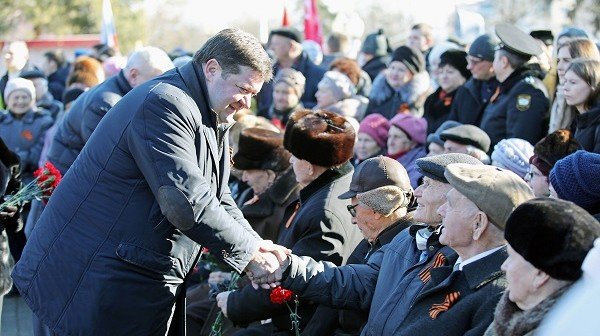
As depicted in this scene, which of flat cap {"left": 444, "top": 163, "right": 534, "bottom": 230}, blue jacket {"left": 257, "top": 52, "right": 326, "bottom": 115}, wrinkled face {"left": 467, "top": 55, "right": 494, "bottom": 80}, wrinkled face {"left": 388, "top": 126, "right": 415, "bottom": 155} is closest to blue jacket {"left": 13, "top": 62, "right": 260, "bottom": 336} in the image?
flat cap {"left": 444, "top": 163, "right": 534, "bottom": 230}

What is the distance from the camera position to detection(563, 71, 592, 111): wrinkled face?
6.28 m

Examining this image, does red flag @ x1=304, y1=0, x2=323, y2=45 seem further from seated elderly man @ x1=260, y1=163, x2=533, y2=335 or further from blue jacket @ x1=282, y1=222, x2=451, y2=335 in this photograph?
seated elderly man @ x1=260, y1=163, x2=533, y2=335

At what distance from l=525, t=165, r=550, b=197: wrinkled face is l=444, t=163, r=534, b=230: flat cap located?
124cm

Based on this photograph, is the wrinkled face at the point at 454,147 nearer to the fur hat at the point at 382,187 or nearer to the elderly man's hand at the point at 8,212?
the fur hat at the point at 382,187

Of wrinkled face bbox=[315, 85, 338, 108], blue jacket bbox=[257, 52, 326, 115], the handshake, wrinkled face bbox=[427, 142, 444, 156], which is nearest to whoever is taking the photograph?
the handshake

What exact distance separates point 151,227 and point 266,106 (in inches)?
274

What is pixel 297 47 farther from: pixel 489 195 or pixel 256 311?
pixel 489 195

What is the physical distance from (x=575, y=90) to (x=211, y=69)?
3.08 meters

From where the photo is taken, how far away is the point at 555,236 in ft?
9.57

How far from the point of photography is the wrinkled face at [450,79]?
8485 millimetres

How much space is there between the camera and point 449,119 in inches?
318

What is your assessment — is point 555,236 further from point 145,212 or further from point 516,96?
point 516,96

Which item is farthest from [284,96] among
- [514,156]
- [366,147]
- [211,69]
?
[211,69]

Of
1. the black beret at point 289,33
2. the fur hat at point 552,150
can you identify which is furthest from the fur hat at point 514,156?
the black beret at point 289,33
